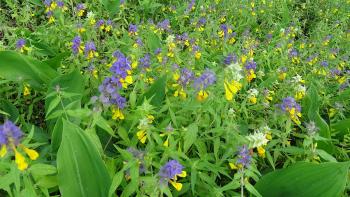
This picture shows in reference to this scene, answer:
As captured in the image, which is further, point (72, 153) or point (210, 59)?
point (210, 59)

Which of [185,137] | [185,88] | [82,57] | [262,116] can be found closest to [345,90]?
[262,116]

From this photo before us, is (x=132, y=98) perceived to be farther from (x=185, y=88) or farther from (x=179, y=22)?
(x=179, y=22)

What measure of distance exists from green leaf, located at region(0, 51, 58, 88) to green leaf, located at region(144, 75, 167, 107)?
2.14 ft

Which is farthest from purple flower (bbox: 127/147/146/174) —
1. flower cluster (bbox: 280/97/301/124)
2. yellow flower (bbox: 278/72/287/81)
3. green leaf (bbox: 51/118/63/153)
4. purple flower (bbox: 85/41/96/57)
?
yellow flower (bbox: 278/72/287/81)

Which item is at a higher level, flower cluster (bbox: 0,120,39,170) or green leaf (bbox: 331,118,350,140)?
flower cluster (bbox: 0,120,39,170)

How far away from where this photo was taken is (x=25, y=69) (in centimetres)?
246

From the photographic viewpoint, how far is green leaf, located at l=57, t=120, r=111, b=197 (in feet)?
5.57

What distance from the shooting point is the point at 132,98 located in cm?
208

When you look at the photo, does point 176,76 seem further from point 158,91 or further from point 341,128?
point 341,128

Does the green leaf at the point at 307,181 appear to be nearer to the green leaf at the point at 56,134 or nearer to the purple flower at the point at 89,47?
the green leaf at the point at 56,134

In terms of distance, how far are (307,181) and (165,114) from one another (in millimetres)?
838

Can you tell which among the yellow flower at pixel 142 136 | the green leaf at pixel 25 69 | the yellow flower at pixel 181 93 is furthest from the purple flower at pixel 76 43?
the yellow flower at pixel 142 136

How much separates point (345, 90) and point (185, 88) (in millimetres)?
1540

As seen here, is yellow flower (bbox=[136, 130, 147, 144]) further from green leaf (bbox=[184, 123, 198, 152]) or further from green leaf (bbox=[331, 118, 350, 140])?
green leaf (bbox=[331, 118, 350, 140])
